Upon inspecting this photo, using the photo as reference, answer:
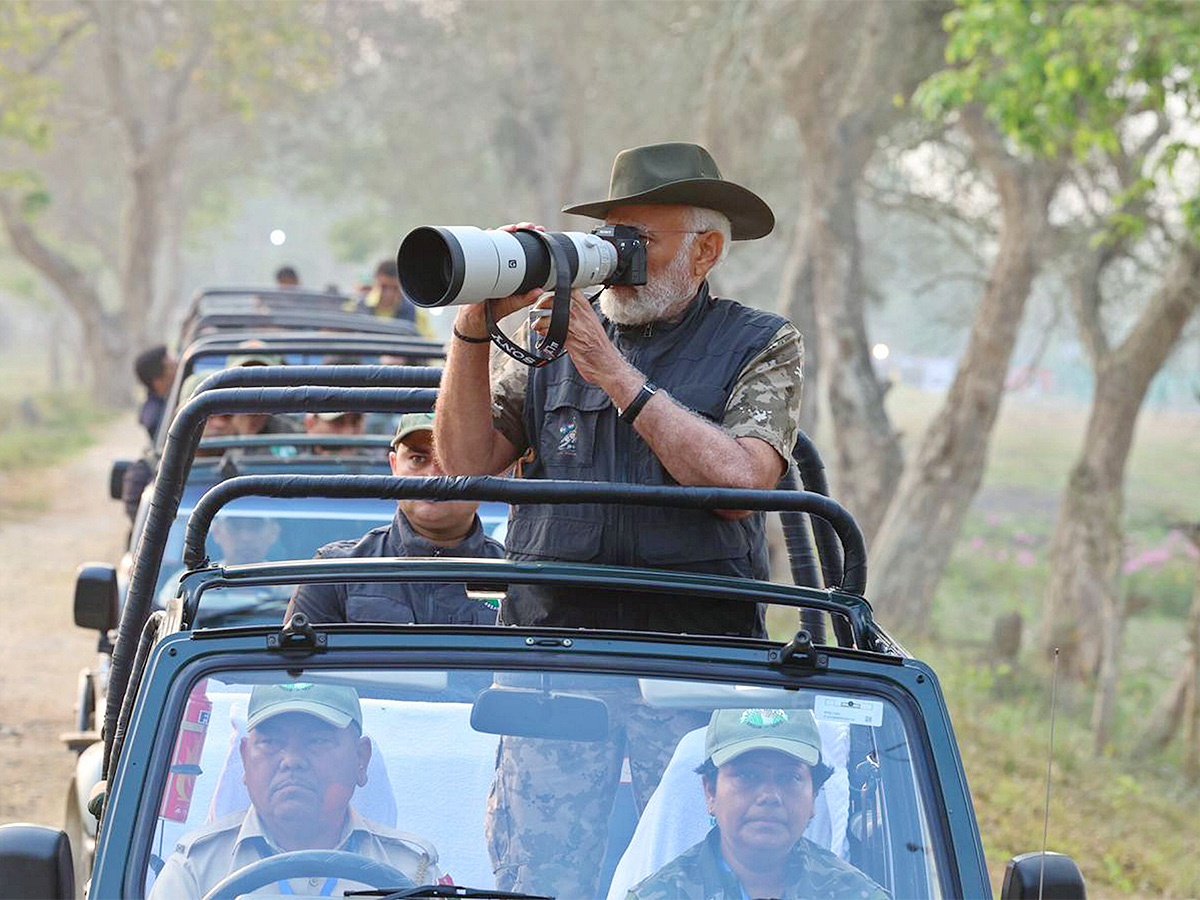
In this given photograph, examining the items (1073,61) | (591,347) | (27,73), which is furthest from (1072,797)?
(27,73)

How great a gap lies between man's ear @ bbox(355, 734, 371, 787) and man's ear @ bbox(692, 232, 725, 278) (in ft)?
4.30

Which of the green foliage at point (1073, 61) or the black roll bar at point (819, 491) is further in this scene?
the green foliage at point (1073, 61)

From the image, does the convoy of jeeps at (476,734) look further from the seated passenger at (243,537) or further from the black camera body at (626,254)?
the seated passenger at (243,537)

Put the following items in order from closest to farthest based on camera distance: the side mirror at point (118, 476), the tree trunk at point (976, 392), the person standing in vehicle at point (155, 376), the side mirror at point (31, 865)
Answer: the side mirror at point (31, 865) < the side mirror at point (118, 476) < the person standing in vehicle at point (155, 376) < the tree trunk at point (976, 392)

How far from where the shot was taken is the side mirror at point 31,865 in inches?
92.7

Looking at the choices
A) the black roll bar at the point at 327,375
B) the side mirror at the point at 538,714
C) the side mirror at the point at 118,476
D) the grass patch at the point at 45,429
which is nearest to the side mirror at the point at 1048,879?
the side mirror at the point at 538,714

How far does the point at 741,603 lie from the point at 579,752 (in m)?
0.81

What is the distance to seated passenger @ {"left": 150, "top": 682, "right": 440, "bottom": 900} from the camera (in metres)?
2.51

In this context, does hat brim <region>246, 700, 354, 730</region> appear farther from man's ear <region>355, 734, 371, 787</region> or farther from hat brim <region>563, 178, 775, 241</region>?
hat brim <region>563, 178, 775, 241</region>

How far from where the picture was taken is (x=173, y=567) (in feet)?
17.7

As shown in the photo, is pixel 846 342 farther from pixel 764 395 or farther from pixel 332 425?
pixel 764 395

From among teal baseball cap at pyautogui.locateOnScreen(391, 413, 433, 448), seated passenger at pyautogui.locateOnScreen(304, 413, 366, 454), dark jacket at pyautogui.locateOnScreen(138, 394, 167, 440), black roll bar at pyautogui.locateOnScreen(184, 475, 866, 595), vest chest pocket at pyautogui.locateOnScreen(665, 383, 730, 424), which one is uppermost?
dark jacket at pyautogui.locateOnScreen(138, 394, 167, 440)

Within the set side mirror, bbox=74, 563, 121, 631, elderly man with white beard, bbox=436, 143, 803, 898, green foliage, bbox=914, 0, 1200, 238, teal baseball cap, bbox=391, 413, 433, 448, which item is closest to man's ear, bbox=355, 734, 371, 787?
elderly man with white beard, bbox=436, 143, 803, 898

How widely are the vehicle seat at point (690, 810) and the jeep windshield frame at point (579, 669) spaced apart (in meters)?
0.08
